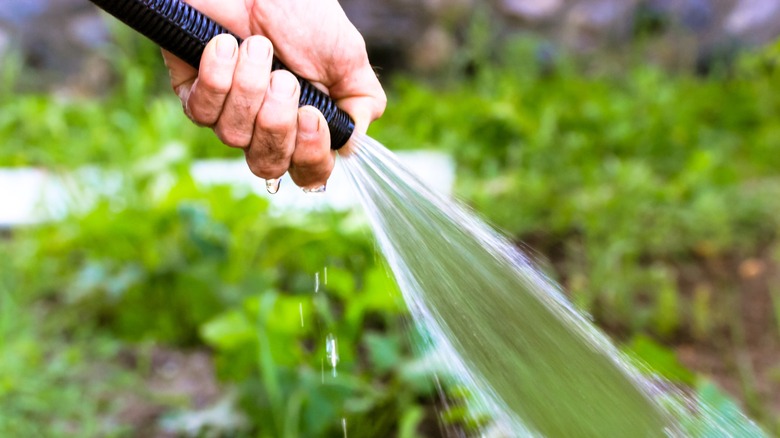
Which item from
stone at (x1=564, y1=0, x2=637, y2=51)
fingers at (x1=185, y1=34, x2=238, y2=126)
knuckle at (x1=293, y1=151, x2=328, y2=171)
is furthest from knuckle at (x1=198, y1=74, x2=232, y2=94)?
stone at (x1=564, y1=0, x2=637, y2=51)

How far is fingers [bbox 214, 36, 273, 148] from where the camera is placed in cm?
111

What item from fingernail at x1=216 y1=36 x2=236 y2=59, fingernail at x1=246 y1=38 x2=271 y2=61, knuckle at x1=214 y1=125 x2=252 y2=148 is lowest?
knuckle at x1=214 y1=125 x2=252 y2=148

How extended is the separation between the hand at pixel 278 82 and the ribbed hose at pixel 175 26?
2cm

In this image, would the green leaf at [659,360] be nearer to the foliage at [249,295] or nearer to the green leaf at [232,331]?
the foliage at [249,295]

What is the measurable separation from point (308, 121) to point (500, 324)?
14.0 inches

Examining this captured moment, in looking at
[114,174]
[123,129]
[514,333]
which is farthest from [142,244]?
[514,333]

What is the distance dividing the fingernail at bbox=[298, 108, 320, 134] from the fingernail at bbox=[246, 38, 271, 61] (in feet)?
0.28

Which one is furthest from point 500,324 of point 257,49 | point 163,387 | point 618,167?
point 618,167

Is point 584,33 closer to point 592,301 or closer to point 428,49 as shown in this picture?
point 428,49

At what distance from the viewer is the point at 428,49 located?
482 cm

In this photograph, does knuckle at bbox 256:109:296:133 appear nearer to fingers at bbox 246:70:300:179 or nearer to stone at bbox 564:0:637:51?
fingers at bbox 246:70:300:179

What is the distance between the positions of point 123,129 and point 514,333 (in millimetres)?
2564

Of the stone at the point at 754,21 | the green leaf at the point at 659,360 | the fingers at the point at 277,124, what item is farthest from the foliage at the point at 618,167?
the fingers at the point at 277,124

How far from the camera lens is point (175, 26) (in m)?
1.07
